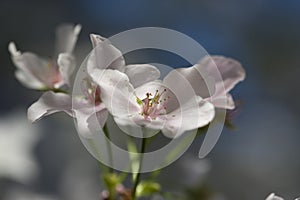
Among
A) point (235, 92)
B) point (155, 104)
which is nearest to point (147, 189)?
point (155, 104)

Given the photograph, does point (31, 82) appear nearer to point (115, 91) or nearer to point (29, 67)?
point (29, 67)

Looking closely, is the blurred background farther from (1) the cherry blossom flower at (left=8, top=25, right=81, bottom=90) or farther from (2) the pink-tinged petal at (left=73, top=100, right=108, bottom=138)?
(2) the pink-tinged petal at (left=73, top=100, right=108, bottom=138)

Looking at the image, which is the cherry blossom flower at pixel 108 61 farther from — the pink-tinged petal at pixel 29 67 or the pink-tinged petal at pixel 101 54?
the pink-tinged petal at pixel 29 67

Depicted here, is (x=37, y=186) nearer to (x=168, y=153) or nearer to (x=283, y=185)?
(x=283, y=185)

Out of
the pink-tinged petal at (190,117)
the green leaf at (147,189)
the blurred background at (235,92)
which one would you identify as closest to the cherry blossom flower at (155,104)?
the pink-tinged petal at (190,117)

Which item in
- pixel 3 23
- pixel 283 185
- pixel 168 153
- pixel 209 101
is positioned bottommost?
pixel 283 185

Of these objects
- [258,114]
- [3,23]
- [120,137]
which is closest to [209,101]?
[120,137]
